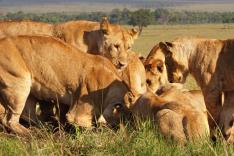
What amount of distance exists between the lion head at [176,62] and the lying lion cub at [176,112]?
2313mm

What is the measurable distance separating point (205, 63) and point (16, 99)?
3.50m

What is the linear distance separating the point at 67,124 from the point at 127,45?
2.36m

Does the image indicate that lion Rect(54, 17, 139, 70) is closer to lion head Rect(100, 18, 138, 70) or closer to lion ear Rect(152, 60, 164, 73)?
lion head Rect(100, 18, 138, 70)

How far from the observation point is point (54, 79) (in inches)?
356

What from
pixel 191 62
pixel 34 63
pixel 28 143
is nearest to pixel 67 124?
pixel 34 63

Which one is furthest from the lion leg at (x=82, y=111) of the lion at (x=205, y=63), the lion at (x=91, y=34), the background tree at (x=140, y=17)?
the background tree at (x=140, y=17)

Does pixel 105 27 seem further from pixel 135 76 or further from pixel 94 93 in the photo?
pixel 94 93

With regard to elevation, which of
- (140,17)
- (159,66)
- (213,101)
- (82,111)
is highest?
(159,66)

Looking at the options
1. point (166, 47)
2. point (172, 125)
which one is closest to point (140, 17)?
point (166, 47)

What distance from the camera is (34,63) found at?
355 inches

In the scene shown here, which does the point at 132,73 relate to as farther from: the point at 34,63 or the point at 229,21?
the point at 229,21

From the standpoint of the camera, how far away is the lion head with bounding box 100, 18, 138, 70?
10.7 m

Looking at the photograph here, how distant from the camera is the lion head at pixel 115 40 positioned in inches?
420

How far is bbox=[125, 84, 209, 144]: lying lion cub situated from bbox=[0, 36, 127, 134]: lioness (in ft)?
1.66
